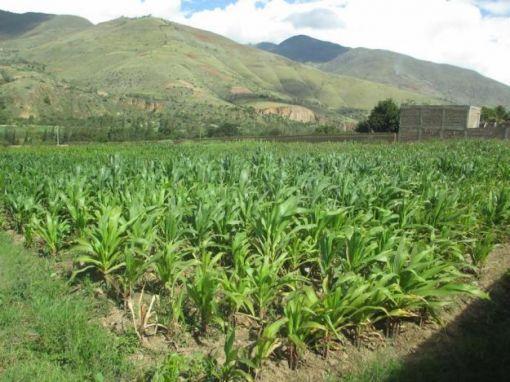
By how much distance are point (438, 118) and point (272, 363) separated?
37893 mm

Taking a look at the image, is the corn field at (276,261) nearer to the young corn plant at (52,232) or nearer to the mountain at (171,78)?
the young corn plant at (52,232)

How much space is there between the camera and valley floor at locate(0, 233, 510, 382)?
3.27 m

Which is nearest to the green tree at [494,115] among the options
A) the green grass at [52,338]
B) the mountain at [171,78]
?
the mountain at [171,78]

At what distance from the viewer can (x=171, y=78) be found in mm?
104438

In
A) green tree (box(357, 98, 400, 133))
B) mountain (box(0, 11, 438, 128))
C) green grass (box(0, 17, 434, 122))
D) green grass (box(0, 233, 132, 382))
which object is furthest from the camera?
green grass (box(0, 17, 434, 122))

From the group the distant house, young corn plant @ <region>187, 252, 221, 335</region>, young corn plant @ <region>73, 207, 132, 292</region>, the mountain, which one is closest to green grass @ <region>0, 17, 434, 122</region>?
the mountain

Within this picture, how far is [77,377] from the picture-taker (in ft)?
10.5

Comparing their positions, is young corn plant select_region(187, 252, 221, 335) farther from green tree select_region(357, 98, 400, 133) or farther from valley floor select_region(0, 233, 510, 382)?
green tree select_region(357, 98, 400, 133)

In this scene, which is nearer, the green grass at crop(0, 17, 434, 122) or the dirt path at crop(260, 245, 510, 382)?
the dirt path at crop(260, 245, 510, 382)

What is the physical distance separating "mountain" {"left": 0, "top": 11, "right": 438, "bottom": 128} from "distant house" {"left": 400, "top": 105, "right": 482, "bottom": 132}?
48.3 metres

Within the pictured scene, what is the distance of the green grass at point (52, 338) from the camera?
324 cm

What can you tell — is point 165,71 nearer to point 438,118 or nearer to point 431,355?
point 438,118

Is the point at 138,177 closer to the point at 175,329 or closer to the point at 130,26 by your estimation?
the point at 175,329

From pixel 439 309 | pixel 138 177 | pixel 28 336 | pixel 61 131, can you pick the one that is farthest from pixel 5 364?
pixel 61 131
